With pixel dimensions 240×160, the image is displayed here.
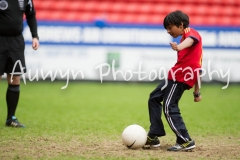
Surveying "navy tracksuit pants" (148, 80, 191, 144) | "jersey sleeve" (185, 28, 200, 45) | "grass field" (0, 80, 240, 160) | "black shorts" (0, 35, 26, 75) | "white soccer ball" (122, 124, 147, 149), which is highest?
"jersey sleeve" (185, 28, 200, 45)

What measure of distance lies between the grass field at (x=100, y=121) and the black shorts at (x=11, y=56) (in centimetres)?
89

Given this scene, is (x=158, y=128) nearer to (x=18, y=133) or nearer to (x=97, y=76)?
(x=18, y=133)

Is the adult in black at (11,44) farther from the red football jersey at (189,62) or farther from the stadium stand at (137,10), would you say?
the stadium stand at (137,10)

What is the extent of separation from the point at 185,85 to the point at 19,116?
3834 mm

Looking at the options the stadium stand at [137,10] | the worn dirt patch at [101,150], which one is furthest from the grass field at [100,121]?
the stadium stand at [137,10]

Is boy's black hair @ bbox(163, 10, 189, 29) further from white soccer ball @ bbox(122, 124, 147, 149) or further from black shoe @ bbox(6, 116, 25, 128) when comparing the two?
black shoe @ bbox(6, 116, 25, 128)

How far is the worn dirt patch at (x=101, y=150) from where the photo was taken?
5316 mm

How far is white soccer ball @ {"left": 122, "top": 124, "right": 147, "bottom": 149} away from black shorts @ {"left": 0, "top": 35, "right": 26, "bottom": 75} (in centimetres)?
223

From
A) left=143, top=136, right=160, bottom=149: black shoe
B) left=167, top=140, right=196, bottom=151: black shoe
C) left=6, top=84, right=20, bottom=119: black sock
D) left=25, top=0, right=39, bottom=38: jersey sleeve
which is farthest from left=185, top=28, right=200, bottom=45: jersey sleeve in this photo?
left=6, top=84, right=20, bottom=119: black sock

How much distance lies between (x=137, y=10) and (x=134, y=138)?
38.2 feet

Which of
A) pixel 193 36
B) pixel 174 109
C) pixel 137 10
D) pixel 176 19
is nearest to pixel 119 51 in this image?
pixel 137 10

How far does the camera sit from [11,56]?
23.5 ft

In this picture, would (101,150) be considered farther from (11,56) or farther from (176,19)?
(11,56)

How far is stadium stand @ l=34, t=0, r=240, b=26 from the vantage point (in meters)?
16.6
